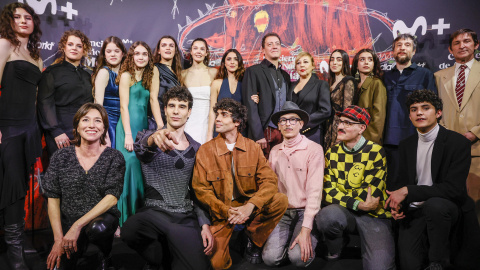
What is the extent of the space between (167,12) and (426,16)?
3.37 metres

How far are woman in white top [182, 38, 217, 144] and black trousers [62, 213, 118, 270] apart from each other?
1.73m

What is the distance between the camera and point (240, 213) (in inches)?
109

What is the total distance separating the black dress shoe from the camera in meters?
3.08

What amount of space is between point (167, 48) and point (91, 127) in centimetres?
177

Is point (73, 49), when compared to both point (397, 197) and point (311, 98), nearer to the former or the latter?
point (311, 98)

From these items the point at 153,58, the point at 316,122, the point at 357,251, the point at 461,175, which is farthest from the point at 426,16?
the point at 153,58

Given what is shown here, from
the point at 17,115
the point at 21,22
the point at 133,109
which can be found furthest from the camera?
the point at 133,109

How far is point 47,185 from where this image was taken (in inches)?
103

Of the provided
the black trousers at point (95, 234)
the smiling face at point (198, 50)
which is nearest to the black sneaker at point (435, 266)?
the black trousers at point (95, 234)

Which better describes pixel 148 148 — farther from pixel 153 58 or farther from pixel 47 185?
pixel 153 58

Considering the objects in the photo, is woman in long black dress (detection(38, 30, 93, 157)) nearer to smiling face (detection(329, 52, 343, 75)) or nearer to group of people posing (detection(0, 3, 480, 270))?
group of people posing (detection(0, 3, 480, 270))

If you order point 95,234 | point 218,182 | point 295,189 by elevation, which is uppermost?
point 218,182

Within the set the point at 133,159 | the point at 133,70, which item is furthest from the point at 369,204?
the point at 133,70

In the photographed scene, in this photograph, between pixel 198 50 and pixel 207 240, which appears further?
pixel 198 50
